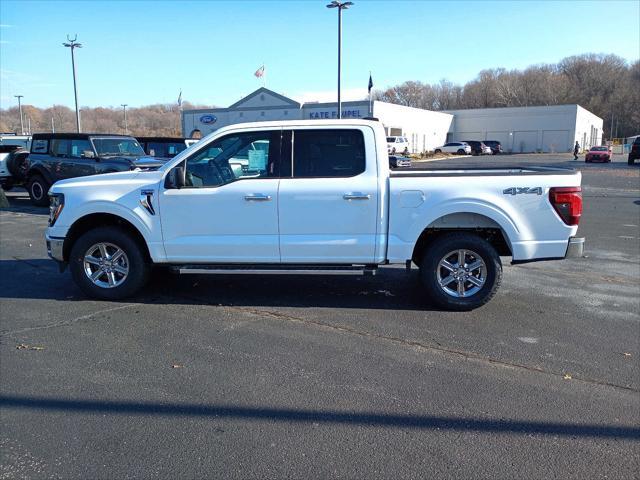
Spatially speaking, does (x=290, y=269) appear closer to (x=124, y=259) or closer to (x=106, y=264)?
(x=124, y=259)

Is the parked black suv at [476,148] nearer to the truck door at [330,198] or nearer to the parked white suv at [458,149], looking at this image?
the parked white suv at [458,149]

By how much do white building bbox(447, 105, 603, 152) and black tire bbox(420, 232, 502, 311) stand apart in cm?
7457

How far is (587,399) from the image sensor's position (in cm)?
388

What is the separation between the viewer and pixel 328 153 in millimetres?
5934

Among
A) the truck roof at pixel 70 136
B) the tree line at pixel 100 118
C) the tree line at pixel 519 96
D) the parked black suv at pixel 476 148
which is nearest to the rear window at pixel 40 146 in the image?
the truck roof at pixel 70 136

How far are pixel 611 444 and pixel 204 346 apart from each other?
328cm

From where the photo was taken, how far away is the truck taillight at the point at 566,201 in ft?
18.5

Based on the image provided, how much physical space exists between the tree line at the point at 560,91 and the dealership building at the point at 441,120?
2228 centimetres

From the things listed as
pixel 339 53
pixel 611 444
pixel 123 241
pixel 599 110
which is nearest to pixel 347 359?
pixel 611 444

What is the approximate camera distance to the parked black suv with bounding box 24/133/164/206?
13672mm

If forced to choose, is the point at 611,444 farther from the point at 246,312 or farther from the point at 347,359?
the point at 246,312

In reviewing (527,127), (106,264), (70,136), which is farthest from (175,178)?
(527,127)

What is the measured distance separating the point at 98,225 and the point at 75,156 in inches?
358

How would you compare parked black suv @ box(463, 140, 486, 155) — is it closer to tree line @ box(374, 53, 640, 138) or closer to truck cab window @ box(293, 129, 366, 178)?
tree line @ box(374, 53, 640, 138)
